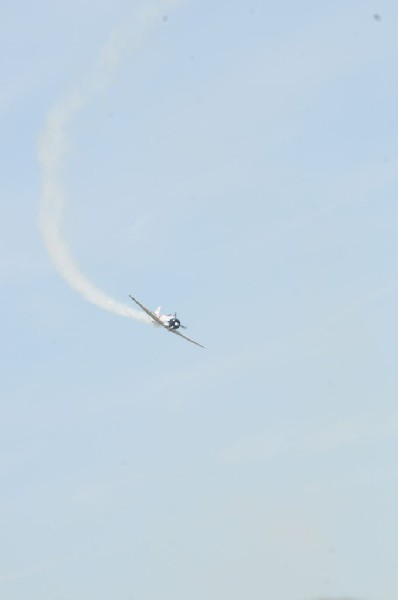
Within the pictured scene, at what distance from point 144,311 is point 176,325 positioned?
7.48m

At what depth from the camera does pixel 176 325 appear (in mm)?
110062

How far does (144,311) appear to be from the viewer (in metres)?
105
